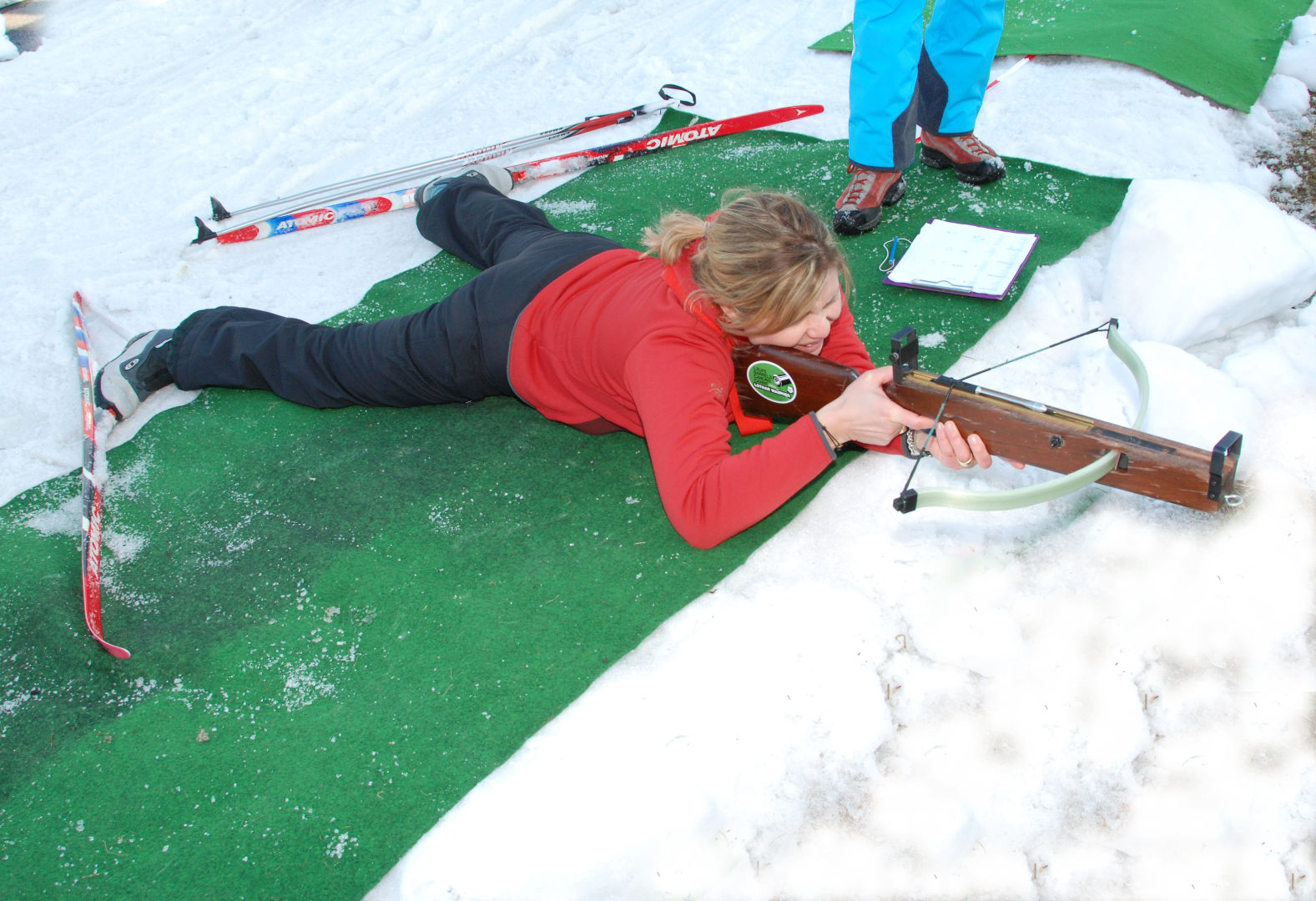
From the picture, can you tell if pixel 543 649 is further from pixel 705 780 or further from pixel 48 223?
pixel 48 223

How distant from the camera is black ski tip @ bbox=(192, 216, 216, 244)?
12.1 ft

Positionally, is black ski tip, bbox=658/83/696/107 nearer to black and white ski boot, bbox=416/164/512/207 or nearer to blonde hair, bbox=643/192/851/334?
black and white ski boot, bbox=416/164/512/207

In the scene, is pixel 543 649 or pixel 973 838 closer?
pixel 973 838

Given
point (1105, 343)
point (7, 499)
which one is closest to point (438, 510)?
point (7, 499)

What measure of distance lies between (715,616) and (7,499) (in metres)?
2.19

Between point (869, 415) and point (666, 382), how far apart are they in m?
0.45

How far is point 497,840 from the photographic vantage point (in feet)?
5.65

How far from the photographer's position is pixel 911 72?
3.12m

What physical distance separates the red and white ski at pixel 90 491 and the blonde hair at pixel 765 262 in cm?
168

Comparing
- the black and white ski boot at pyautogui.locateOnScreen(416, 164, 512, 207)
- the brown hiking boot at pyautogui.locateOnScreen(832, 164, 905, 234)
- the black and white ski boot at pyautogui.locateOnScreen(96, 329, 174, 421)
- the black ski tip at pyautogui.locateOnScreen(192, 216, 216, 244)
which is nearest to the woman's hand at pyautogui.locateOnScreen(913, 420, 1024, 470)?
the brown hiking boot at pyautogui.locateOnScreen(832, 164, 905, 234)

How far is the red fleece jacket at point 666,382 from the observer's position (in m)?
1.92

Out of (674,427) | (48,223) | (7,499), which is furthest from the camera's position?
(48,223)

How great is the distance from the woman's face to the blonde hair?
0.02m

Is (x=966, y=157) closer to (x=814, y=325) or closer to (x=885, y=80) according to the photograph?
(x=885, y=80)
